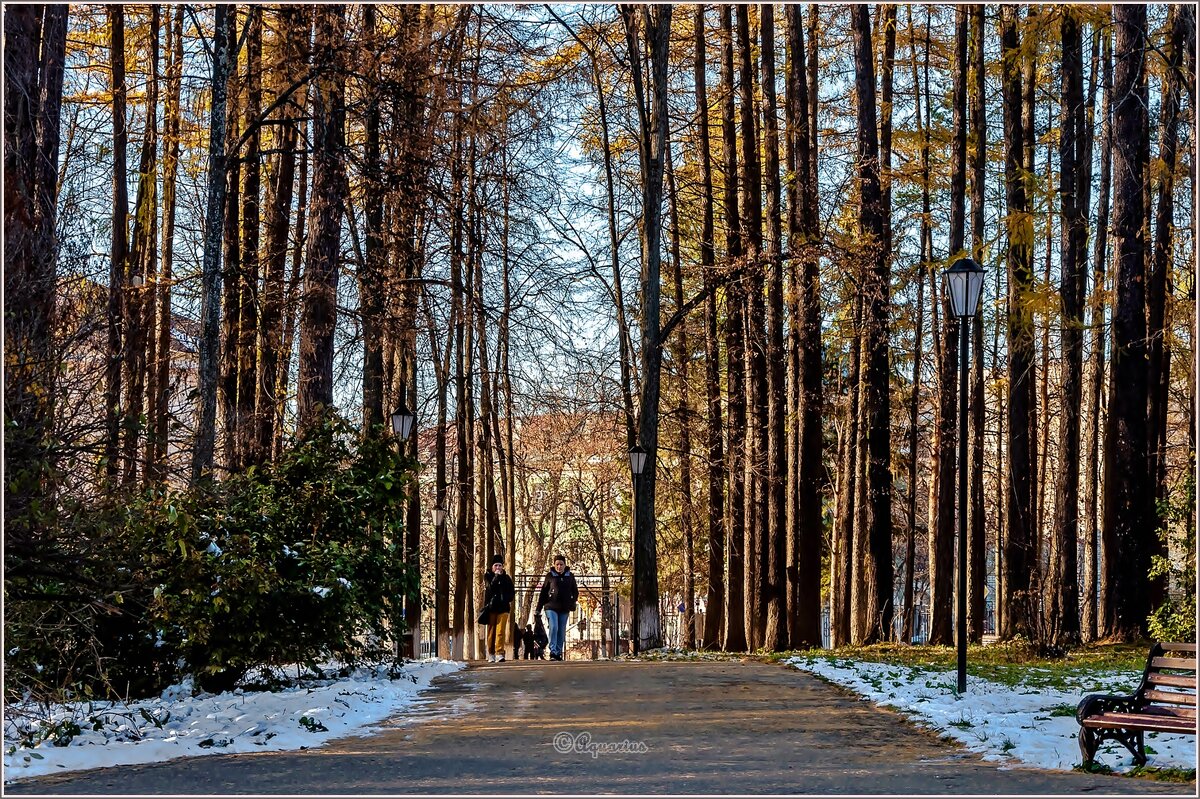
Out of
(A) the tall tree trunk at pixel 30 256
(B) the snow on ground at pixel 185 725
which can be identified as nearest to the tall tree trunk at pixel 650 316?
(B) the snow on ground at pixel 185 725

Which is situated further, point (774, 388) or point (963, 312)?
point (774, 388)

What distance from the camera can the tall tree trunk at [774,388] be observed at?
24844mm

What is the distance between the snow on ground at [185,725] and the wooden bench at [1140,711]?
5445mm

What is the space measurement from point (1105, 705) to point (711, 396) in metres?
21.4

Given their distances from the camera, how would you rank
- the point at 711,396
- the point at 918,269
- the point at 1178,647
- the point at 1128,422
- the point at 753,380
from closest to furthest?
1. the point at 1178,647
2. the point at 1128,422
3. the point at 918,269
4. the point at 753,380
5. the point at 711,396

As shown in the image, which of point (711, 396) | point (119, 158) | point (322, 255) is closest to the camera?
point (322, 255)

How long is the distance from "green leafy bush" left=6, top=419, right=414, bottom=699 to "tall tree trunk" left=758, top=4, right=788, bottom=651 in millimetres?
9945

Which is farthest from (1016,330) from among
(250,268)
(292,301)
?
(250,268)

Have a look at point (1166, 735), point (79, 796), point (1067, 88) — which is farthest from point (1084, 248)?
point (79, 796)

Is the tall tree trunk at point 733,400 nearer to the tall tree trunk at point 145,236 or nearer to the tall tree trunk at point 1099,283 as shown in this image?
the tall tree trunk at point 1099,283

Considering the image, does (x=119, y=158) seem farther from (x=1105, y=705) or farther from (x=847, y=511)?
(x=1105, y=705)

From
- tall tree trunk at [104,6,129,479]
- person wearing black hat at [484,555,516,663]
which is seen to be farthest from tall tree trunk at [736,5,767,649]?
tall tree trunk at [104,6,129,479]

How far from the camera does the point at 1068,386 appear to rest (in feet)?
66.0

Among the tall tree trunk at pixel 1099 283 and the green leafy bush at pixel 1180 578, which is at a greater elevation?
the tall tree trunk at pixel 1099 283
